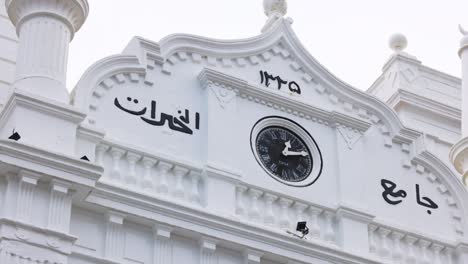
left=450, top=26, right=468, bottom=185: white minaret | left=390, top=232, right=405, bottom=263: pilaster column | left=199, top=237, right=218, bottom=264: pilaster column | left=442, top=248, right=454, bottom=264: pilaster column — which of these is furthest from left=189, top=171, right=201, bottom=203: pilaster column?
left=450, top=26, right=468, bottom=185: white minaret

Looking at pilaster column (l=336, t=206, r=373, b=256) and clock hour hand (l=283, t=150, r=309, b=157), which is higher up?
clock hour hand (l=283, t=150, r=309, b=157)

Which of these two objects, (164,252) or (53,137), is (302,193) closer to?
(164,252)

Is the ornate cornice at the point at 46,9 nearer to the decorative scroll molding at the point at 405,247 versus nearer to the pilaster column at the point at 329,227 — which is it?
the pilaster column at the point at 329,227

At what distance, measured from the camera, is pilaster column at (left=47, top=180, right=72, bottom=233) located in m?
18.9

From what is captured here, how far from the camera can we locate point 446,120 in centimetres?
2733

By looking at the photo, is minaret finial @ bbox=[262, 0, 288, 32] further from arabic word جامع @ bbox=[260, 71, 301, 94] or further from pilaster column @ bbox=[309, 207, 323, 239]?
pilaster column @ bbox=[309, 207, 323, 239]

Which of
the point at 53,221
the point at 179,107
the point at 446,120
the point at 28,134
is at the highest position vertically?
the point at 446,120

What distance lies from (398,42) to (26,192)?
11.0 m

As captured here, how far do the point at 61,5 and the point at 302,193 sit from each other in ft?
14.9

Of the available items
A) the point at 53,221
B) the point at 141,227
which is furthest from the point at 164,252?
the point at 53,221

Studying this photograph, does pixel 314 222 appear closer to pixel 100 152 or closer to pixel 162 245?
pixel 162 245

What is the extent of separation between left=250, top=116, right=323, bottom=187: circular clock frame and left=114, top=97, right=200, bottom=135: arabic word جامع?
3.16 feet

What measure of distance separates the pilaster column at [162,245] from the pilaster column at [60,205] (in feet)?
4.42

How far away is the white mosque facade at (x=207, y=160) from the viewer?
19266 mm
